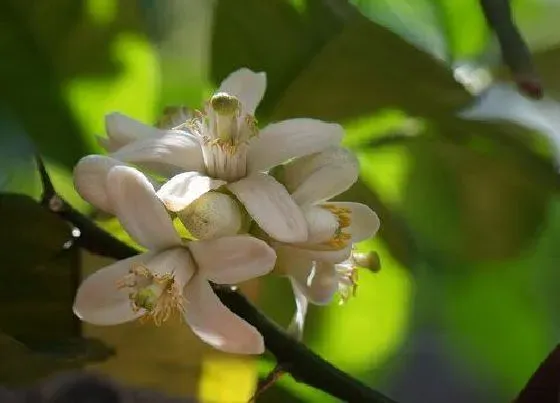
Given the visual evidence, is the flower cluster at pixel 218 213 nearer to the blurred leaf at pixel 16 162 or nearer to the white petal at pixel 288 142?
the white petal at pixel 288 142

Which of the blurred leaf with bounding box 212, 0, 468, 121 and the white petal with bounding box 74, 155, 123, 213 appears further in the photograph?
the blurred leaf with bounding box 212, 0, 468, 121

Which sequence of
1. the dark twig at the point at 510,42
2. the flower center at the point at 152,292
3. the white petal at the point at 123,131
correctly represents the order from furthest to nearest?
the dark twig at the point at 510,42, the white petal at the point at 123,131, the flower center at the point at 152,292

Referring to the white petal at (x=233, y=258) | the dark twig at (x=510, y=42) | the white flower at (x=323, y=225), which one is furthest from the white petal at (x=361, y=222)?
the dark twig at (x=510, y=42)

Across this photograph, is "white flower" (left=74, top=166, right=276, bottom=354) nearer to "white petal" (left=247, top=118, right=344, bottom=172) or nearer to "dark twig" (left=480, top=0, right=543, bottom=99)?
"white petal" (left=247, top=118, right=344, bottom=172)

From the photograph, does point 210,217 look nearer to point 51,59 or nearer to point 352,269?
point 352,269

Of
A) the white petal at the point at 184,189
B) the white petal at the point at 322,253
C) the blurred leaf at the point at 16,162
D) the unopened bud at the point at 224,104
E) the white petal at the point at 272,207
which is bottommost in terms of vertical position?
the blurred leaf at the point at 16,162

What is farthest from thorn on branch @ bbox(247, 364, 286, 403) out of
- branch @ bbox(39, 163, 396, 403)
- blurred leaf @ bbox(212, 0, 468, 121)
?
blurred leaf @ bbox(212, 0, 468, 121)
